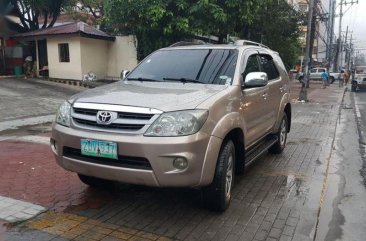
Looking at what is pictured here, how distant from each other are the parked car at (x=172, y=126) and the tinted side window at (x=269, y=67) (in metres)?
0.94

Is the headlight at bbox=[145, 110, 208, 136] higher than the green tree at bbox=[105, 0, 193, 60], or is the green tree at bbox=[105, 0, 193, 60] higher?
the green tree at bbox=[105, 0, 193, 60]

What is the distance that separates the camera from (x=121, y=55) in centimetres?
2164

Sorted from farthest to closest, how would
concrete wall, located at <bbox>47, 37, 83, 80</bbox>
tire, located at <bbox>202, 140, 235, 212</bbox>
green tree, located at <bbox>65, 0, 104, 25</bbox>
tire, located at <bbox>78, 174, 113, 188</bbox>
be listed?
green tree, located at <bbox>65, 0, 104, 25</bbox>
concrete wall, located at <bbox>47, 37, 83, 80</bbox>
tire, located at <bbox>78, 174, 113, 188</bbox>
tire, located at <bbox>202, 140, 235, 212</bbox>

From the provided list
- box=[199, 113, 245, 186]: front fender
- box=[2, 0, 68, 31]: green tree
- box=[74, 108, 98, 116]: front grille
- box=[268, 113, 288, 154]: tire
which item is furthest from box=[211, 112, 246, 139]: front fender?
box=[2, 0, 68, 31]: green tree

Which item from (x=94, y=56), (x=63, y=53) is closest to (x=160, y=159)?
(x=94, y=56)

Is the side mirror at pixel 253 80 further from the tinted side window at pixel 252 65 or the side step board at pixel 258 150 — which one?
the side step board at pixel 258 150

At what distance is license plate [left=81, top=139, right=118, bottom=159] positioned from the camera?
12.1 ft

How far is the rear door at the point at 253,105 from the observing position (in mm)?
4852

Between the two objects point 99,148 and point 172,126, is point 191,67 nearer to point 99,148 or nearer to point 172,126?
point 172,126

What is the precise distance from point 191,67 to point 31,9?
21742mm

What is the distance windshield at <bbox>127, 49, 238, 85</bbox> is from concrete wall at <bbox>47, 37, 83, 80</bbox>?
15859 millimetres

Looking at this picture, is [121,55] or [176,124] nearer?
[176,124]

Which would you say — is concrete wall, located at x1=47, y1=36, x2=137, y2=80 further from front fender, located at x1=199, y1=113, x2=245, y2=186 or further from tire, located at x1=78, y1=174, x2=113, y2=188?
front fender, located at x1=199, y1=113, x2=245, y2=186

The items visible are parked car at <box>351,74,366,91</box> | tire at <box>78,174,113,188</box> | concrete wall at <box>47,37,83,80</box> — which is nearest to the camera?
tire at <box>78,174,113,188</box>
